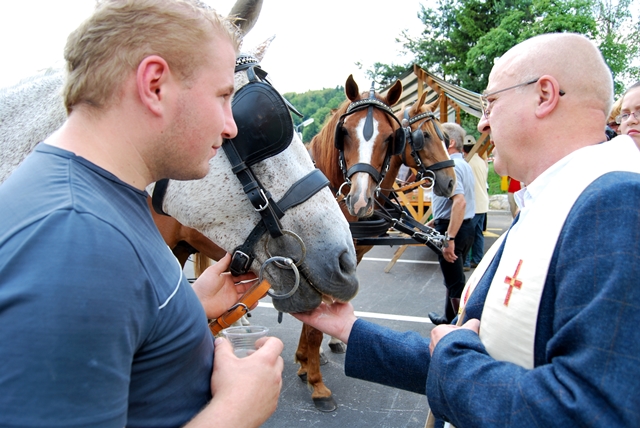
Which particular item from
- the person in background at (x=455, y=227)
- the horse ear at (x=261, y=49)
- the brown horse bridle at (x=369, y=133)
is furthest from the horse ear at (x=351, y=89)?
the horse ear at (x=261, y=49)

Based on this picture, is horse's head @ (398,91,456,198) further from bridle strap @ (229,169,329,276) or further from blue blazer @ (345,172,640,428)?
blue blazer @ (345,172,640,428)

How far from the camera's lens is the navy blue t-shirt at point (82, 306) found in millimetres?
560

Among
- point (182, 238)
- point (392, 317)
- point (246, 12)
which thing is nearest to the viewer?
point (246, 12)

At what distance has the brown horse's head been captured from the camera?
11.7 feet

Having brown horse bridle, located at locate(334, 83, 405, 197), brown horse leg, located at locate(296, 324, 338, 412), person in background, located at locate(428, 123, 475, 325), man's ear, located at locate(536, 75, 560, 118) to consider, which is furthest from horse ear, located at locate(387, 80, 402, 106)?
man's ear, located at locate(536, 75, 560, 118)

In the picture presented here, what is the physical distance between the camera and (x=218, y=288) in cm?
162

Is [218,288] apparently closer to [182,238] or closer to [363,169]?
[182,238]

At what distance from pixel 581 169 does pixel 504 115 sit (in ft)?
0.98

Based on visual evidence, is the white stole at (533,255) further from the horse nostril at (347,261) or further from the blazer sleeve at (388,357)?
the horse nostril at (347,261)

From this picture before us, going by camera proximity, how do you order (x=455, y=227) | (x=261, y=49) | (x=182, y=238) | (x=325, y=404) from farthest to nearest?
1. (x=455, y=227)
2. (x=325, y=404)
3. (x=182, y=238)
4. (x=261, y=49)

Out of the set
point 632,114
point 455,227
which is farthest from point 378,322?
point 632,114

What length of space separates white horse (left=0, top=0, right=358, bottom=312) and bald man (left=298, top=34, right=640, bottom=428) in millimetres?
488

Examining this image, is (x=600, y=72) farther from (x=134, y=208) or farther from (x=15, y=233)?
(x=15, y=233)

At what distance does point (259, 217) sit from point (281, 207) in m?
0.10
